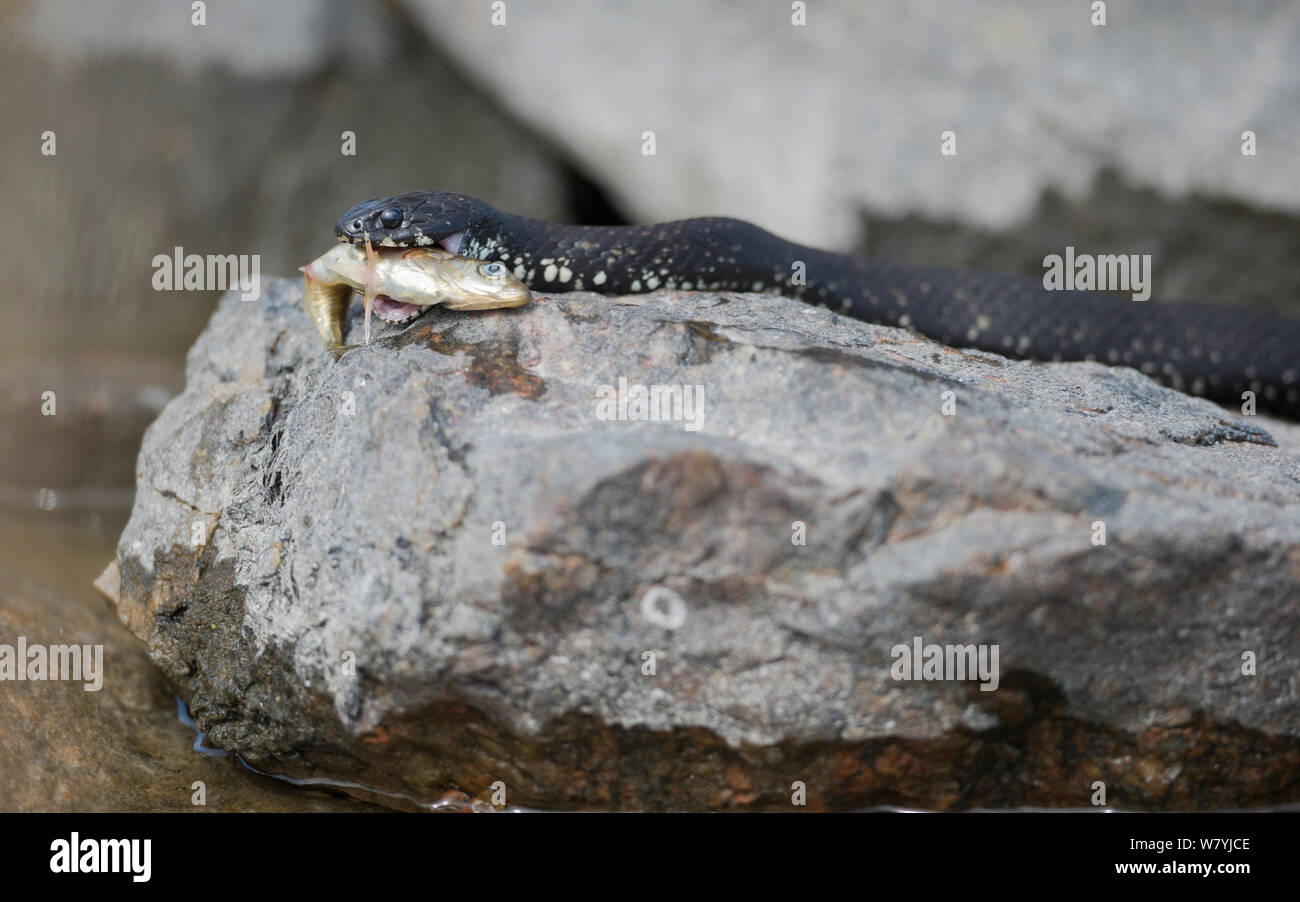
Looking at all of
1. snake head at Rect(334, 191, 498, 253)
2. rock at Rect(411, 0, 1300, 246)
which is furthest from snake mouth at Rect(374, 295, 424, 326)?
rock at Rect(411, 0, 1300, 246)

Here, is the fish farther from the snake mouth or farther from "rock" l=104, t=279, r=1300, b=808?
"rock" l=104, t=279, r=1300, b=808

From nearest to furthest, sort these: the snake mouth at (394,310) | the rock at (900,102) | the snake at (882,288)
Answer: the snake mouth at (394,310) < the snake at (882,288) < the rock at (900,102)

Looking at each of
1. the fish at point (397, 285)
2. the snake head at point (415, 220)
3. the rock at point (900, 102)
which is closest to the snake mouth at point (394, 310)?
the fish at point (397, 285)

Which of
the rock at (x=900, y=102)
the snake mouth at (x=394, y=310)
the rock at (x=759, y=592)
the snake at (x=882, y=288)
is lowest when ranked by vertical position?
the rock at (x=759, y=592)

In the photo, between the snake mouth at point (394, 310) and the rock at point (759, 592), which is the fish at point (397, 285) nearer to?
the snake mouth at point (394, 310)

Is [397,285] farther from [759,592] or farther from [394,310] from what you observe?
[759,592]

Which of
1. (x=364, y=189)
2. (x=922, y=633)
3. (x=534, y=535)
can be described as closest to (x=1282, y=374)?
(x=922, y=633)

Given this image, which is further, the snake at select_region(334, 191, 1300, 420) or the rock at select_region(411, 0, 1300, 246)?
the rock at select_region(411, 0, 1300, 246)

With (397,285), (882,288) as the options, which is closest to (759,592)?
(397,285)
